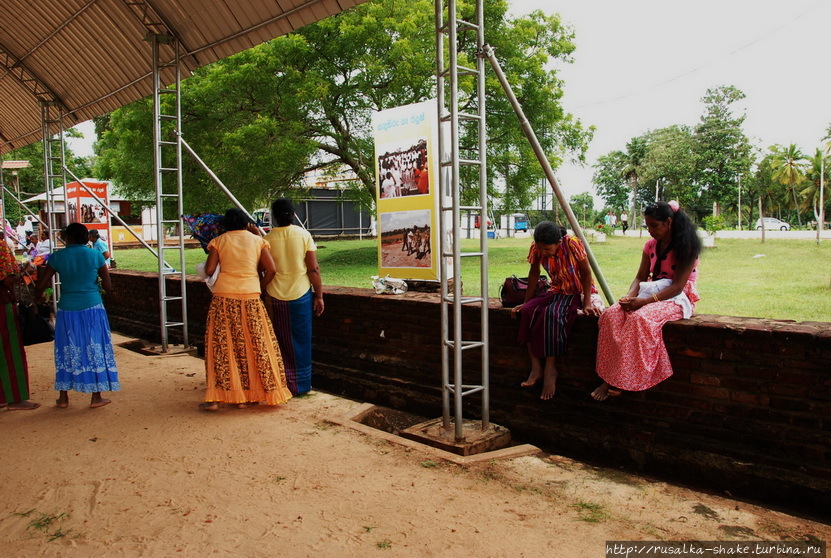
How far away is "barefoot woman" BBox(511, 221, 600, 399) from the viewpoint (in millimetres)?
4176

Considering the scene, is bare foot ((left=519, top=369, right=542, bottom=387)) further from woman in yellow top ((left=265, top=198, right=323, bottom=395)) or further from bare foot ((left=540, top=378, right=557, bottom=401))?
woman in yellow top ((left=265, top=198, right=323, bottom=395))

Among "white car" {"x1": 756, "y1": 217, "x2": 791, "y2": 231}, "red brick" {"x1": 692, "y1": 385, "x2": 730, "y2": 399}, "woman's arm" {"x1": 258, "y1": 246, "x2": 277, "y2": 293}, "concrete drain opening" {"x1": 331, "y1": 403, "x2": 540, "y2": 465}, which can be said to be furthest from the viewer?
"white car" {"x1": 756, "y1": 217, "x2": 791, "y2": 231}

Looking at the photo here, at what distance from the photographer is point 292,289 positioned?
208 inches

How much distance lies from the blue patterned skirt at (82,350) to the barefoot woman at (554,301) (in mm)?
3288

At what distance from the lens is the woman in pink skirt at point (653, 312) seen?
373 centimetres

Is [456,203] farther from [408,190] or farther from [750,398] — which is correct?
[750,398]

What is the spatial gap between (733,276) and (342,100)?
982 centimetres

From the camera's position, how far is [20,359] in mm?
5094

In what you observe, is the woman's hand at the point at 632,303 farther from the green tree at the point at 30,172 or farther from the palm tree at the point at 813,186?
the palm tree at the point at 813,186

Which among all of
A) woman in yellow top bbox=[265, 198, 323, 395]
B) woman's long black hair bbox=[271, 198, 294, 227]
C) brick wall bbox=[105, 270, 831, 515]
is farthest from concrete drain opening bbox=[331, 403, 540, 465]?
woman's long black hair bbox=[271, 198, 294, 227]

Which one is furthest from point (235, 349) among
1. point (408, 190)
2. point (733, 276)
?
point (733, 276)

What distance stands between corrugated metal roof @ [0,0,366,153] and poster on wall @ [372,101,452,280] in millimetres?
1100

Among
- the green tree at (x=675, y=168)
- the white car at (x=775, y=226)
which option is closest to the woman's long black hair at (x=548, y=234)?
the green tree at (x=675, y=168)

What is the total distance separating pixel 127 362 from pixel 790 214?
5983 cm
